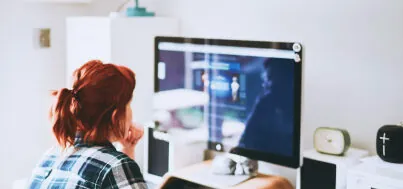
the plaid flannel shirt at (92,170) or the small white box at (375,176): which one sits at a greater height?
the plaid flannel shirt at (92,170)

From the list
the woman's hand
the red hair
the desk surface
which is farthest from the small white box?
the red hair

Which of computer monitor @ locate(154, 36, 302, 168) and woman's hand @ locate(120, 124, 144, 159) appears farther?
computer monitor @ locate(154, 36, 302, 168)

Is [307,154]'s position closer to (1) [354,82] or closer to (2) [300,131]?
(2) [300,131]

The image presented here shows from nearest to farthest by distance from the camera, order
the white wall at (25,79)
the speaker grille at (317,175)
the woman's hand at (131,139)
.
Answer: the woman's hand at (131,139), the speaker grille at (317,175), the white wall at (25,79)

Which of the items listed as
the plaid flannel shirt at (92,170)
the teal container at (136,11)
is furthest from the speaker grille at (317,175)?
the teal container at (136,11)

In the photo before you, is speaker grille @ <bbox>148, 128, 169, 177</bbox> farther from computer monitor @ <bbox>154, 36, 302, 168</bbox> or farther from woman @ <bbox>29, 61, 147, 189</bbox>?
woman @ <bbox>29, 61, 147, 189</bbox>

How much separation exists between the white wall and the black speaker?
6.94ft

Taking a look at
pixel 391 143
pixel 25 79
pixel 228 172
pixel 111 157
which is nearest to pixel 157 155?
pixel 228 172

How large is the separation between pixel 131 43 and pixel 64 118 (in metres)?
1.42

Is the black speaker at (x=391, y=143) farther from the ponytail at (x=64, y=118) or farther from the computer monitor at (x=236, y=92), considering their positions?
the ponytail at (x=64, y=118)

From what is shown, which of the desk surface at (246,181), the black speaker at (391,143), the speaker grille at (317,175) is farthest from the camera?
the desk surface at (246,181)

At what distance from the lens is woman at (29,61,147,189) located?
1.75m

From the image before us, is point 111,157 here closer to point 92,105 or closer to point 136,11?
point 92,105

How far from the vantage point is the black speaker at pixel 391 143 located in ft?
7.45
